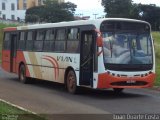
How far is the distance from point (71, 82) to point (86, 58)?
1.23m

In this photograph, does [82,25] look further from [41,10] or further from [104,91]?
[41,10]

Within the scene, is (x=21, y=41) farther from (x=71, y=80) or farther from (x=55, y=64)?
(x=71, y=80)

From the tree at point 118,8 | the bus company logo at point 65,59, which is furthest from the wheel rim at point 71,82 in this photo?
the tree at point 118,8

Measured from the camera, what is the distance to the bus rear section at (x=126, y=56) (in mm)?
16641

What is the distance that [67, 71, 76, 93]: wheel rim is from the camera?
18.1 meters

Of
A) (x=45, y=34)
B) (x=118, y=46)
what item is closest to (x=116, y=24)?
(x=118, y=46)

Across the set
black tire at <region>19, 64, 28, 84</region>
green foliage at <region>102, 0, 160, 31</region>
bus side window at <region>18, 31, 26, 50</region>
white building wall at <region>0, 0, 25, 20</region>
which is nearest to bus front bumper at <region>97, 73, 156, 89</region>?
black tire at <region>19, 64, 28, 84</region>

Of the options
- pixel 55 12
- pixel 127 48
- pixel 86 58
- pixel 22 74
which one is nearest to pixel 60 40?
pixel 86 58

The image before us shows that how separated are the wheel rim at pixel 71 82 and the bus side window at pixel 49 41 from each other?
89.2 inches

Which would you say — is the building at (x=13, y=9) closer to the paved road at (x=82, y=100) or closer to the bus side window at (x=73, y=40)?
the paved road at (x=82, y=100)

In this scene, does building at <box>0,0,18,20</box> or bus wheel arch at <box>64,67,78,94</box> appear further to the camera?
building at <box>0,0,18,20</box>

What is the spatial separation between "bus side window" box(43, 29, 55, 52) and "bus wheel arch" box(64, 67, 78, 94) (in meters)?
2.01

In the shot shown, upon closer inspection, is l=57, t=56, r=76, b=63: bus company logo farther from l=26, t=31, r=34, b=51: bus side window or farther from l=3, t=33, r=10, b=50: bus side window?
l=3, t=33, r=10, b=50: bus side window

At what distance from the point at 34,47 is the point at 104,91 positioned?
14.6 feet
